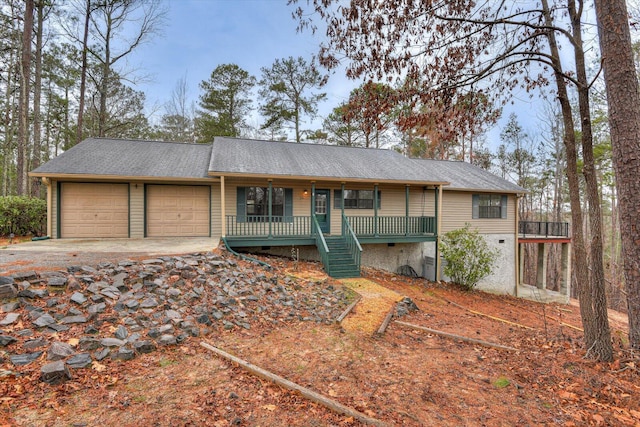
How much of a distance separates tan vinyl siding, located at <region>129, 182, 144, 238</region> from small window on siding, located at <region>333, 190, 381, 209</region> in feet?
23.7

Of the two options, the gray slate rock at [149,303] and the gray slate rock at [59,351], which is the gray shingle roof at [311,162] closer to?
the gray slate rock at [149,303]

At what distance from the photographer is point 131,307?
4512 mm

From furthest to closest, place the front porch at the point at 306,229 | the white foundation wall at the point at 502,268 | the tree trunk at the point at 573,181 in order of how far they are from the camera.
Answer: the white foundation wall at the point at 502,268 < the front porch at the point at 306,229 < the tree trunk at the point at 573,181

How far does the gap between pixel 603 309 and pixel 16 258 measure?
10769 millimetres

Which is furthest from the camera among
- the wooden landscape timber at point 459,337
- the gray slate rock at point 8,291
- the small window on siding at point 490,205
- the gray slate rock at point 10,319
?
the small window on siding at point 490,205

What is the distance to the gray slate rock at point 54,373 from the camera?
295 centimetres

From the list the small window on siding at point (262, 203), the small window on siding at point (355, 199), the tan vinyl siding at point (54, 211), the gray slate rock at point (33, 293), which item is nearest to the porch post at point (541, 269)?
the small window on siding at point (355, 199)

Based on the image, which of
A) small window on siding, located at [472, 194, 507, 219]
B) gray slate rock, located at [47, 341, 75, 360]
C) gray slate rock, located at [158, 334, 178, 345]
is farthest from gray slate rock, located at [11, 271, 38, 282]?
small window on siding, located at [472, 194, 507, 219]

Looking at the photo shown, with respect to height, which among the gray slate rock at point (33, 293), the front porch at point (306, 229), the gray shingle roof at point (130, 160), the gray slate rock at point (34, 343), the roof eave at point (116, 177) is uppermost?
the gray shingle roof at point (130, 160)

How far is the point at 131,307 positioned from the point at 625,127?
7367 millimetres

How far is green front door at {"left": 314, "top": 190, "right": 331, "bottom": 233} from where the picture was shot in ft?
38.8

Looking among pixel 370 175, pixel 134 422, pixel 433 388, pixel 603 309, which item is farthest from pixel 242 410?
pixel 370 175

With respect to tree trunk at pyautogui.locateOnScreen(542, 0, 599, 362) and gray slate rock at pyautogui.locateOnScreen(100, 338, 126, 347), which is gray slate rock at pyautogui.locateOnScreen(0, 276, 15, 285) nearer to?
gray slate rock at pyautogui.locateOnScreen(100, 338, 126, 347)

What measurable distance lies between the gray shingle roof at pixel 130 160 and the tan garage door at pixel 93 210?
70 cm
